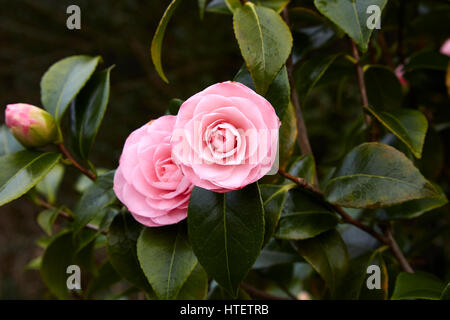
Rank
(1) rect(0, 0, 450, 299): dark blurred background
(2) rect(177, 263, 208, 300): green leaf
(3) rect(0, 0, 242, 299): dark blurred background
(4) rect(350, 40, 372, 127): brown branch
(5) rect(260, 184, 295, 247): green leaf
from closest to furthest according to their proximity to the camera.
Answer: (5) rect(260, 184, 295, 247): green leaf < (2) rect(177, 263, 208, 300): green leaf < (4) rect(350, 40, 372, 127): brown branch < (1) rect(0, 0, 450, 299): dark blurred background < (3) rect(0, 0, 242, 299): dark blurred background

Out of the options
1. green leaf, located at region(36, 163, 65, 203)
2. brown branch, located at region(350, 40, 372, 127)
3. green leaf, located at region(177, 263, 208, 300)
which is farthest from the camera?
green leaf, located at region(36, 163, 65, 203)

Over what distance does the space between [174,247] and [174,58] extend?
90.2 inches

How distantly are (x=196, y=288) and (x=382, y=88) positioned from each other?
0.49 metres

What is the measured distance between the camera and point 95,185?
0.70 meters

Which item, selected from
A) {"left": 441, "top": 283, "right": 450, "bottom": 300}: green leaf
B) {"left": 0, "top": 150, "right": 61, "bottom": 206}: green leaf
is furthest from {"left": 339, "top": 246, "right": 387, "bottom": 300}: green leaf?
{"left": 0, "top": 150, "right": 61, "bottom": 206}: green leaf

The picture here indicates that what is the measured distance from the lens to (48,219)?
33.4 inches

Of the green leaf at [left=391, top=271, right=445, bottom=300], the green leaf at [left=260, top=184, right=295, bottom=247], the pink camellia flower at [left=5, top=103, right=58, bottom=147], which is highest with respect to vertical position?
the pink camellia flower at [left=5, top=103, right=58, bottom=147]

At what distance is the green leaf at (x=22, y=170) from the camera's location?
60 centimetres

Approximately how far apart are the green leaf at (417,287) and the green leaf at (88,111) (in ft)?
1.64

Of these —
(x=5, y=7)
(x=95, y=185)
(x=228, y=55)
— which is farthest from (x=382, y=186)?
(x=5, y=7)

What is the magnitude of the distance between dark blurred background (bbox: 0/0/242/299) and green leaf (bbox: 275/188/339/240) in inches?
76.2

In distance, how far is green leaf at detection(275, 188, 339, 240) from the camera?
0.62 m

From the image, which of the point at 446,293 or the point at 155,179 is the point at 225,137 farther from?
the point at 446,293

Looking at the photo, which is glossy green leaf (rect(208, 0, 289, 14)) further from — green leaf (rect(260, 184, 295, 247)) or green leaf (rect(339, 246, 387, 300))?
green leaf (rect(339, 246, 387, 300))
